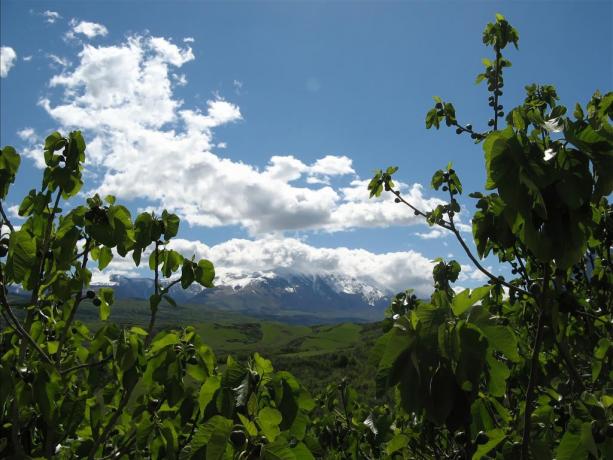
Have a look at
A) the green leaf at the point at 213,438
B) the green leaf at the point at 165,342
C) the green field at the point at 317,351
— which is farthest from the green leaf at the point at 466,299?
the green leaf at the point at 165,342

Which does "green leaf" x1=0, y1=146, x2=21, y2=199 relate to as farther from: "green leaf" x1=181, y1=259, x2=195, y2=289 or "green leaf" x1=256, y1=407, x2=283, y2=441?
"green leaf" x1=256, y1=407, x2=283, y2=441

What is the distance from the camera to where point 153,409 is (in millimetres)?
3820

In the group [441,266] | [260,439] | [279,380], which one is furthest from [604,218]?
[260,439]

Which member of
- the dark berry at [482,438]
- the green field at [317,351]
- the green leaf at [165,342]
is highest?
the green leaf at [165,342]

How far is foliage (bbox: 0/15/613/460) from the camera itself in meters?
2.02

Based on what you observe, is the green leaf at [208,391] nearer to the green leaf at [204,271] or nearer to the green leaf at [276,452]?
the green leaf at [276,452]

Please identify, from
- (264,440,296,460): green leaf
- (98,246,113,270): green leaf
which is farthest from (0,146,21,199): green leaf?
(264,440,296,460): green leaf

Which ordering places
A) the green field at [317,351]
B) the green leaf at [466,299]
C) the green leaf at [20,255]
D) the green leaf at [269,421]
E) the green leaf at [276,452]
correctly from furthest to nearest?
the green field at [317,351] → the green leaf at [20,255] → the green leaf at [466,299] → the green leaf at [269,421] → the green leaf at [276,452]

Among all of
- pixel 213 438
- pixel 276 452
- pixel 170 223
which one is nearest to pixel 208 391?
pixel 213 438

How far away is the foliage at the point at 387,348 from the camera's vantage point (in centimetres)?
202

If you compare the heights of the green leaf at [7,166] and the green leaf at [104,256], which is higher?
the green leaf at [7,166]

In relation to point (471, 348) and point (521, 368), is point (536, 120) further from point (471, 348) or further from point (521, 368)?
point (521, 368)

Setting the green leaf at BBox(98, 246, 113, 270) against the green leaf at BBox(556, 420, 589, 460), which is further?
the green leaf at BBox(98, 246, 113, 270)

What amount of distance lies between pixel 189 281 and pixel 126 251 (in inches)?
24.3
